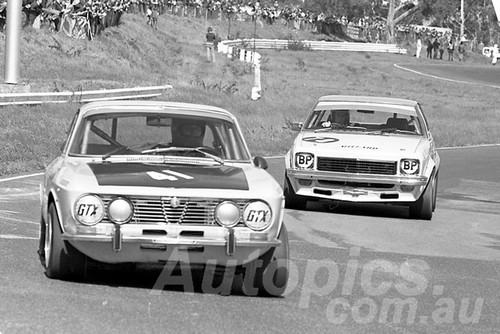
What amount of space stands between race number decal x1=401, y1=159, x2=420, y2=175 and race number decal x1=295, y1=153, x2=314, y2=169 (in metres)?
1.08

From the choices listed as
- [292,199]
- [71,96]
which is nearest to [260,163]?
[292,199]

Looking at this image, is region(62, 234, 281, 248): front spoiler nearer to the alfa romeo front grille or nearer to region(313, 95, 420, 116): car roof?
the alfa romeo front grille

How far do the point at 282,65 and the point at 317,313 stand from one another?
184ft

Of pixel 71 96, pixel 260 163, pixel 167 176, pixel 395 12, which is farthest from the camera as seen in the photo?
pixel 395 12

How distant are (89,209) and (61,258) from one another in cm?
43

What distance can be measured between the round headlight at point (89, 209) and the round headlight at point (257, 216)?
1015 millimetres

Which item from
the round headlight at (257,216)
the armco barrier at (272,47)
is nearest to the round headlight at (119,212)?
the round headlight at (257,216)

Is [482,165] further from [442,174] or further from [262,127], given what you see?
[262,127]

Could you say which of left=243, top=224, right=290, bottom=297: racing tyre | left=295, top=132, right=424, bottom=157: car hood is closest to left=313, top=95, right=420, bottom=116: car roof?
left=295, top=132, right=424, bottom=157: car hood

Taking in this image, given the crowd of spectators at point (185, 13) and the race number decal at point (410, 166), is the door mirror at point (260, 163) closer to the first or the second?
the race number decal at point (410, 166)

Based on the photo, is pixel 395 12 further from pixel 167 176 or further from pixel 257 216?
pixel 257 216

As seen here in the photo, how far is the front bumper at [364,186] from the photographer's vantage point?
1445cm

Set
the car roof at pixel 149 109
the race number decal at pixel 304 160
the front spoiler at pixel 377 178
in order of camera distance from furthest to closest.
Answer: the race number decal at pixel 304 160 < the front spoiler at pixel 377 178 < the car roof at pixel 149 109

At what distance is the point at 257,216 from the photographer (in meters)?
8.74
